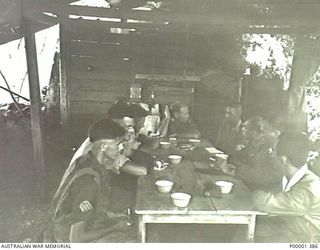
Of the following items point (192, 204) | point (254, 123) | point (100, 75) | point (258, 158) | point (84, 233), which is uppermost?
point (100, 75)

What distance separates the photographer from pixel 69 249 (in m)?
1.16

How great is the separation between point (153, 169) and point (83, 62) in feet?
1.18

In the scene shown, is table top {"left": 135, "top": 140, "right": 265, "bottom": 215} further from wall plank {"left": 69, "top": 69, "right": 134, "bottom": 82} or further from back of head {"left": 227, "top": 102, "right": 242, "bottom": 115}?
wall plank {"left": 69, "top": 69, "right": 134, "bottom": 82}

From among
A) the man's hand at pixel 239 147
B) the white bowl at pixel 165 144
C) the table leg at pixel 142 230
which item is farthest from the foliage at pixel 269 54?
the table leg at pixel 142 230

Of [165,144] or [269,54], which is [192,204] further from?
[269,54]

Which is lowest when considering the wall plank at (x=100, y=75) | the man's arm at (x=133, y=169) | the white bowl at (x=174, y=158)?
the man's arm at (x=133, y=169)

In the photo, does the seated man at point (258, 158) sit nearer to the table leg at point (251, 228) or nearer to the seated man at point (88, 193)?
the table leg at point (251, 228)

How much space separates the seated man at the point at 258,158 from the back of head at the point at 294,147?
0.08 ft

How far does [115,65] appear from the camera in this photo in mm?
1139

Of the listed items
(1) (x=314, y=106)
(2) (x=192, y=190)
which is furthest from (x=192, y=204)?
(1) (x=314, y=106)

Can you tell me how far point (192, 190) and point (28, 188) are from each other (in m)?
0.47

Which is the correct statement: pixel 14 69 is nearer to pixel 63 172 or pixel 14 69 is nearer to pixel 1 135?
pixel 1 135

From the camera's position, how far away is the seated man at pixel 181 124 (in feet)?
3.77

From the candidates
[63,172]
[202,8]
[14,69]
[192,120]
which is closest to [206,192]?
[192,120]
